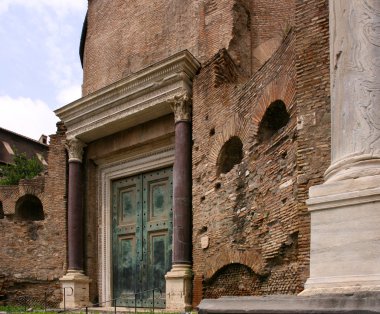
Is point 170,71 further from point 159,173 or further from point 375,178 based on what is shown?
point 375,178

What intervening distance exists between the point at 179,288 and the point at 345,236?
6.50 m

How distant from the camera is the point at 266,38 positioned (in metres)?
11.5

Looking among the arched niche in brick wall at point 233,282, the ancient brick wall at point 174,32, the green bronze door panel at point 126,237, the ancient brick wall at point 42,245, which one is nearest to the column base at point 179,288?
the arched niche in brick wall at point 233,282

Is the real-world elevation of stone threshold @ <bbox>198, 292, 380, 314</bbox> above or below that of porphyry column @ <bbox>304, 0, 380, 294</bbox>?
below

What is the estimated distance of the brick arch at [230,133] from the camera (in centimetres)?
891

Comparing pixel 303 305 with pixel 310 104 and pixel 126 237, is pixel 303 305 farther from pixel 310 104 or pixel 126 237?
pixel 126 237

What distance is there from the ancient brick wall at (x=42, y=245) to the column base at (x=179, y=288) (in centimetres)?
428

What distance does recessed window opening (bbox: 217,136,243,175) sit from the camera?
32.0 ft

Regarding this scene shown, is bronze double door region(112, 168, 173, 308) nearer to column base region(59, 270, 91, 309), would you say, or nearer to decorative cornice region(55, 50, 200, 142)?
column base region(59, 270, 91, 309)

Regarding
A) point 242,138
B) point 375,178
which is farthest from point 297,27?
point 375,178

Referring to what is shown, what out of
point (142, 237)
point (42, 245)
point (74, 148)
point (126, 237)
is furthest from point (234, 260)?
point (42, 245)

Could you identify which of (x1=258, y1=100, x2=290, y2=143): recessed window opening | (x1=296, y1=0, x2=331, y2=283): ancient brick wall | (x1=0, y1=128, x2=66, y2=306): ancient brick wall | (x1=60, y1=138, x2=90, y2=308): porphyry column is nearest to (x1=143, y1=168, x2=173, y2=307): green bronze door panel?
(x1=60, y1=138, x2=90, y2=308): porphyry column

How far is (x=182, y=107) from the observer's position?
10.9 m

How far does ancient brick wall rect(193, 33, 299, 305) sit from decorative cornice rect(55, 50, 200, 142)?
1.33 ft
